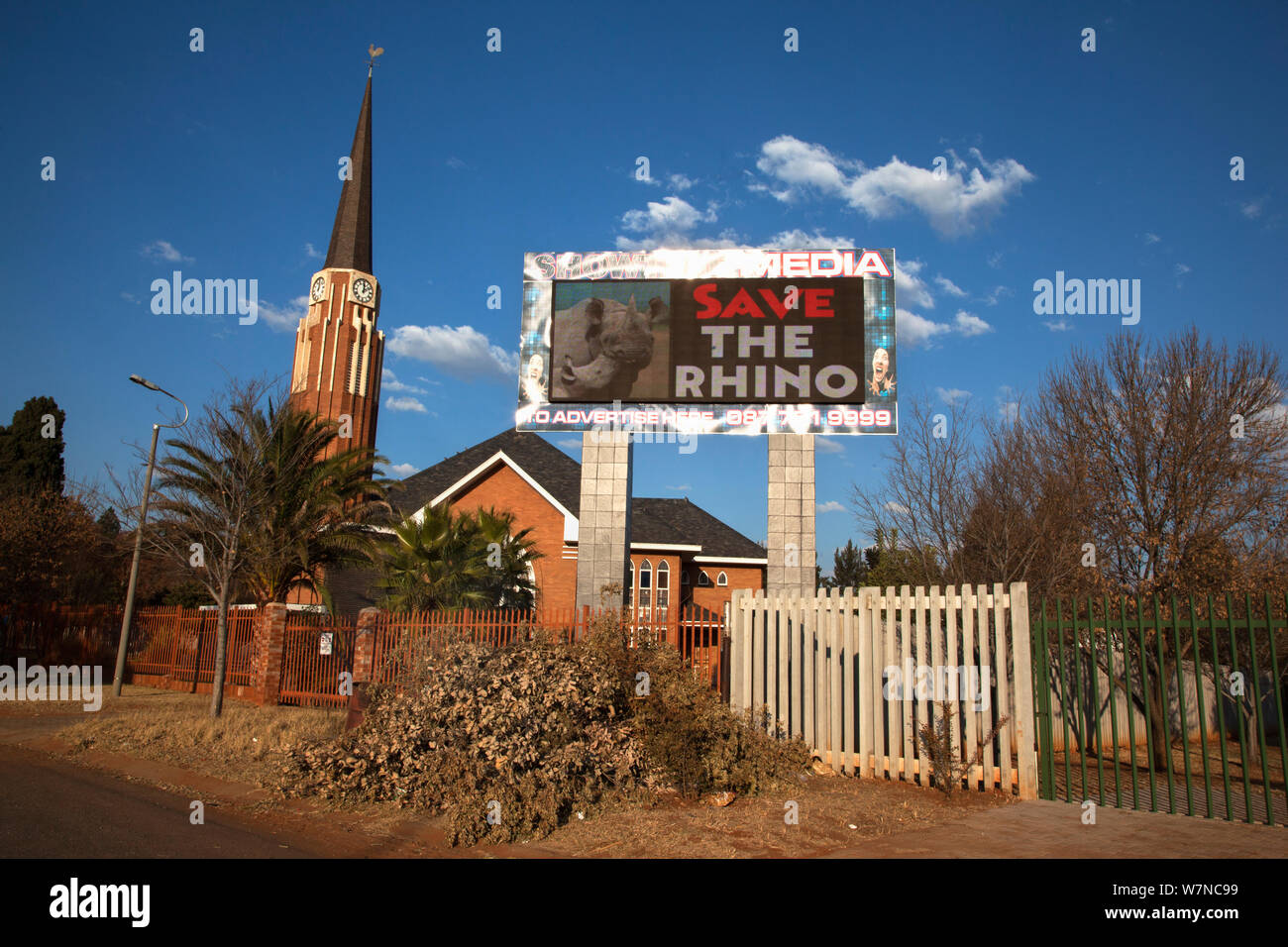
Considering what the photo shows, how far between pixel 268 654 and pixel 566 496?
45.1 feet

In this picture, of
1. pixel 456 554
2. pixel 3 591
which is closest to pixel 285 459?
pixel 456 554

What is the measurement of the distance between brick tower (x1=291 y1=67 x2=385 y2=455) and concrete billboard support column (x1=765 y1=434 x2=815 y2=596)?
105 feet

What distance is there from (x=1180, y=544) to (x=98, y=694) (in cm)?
2226

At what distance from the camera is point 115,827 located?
298 inches

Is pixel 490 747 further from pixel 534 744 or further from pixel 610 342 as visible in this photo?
pixel 610 342

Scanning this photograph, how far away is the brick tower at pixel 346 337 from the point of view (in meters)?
43.6

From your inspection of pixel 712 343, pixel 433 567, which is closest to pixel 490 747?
pixel 712 343

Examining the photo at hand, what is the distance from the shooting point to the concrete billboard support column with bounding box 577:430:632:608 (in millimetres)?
14297

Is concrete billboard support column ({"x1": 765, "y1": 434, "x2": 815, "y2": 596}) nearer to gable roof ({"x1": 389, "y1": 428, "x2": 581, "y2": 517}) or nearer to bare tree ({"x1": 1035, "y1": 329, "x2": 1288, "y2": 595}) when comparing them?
bare tree ({"x1": 1035, "y1": 329, "x2": 1288, "y2": 595})

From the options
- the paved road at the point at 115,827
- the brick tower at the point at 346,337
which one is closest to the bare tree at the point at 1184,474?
the paved road at the point at 115,827

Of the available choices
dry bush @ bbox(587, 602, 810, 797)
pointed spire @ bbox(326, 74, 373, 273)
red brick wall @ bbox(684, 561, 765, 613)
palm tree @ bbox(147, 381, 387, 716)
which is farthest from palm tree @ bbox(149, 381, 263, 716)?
pointed spire @ bbox(326, 74, 373, 273)

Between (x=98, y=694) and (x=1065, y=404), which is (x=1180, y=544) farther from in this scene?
(x=98, y=694)

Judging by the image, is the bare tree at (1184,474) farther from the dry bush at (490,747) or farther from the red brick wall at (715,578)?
the red brick wall at (715,578)

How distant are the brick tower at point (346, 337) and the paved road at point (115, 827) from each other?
110 ft
